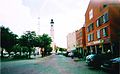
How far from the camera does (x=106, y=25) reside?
4244 centimetres

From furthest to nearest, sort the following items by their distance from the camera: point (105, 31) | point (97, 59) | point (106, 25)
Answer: point (105, 31), point (106, 25), point (97, 59)

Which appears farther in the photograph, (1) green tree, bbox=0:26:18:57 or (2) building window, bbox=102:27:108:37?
(1) green tree, bbox=0:26:18:57

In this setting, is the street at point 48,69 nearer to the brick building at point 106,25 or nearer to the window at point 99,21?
the brick building at point 106,25

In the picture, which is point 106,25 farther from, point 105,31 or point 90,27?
point 90,27

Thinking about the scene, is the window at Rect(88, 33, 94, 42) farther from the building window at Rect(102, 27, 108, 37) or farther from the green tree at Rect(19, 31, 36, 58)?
the green tree at Rect(19, 31, 36, 58)

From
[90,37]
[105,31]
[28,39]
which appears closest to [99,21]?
[105,31]

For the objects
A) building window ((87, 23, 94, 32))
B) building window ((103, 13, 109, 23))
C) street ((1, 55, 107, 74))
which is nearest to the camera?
street ((1, 55, 107, 74))

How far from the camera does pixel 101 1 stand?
155ft

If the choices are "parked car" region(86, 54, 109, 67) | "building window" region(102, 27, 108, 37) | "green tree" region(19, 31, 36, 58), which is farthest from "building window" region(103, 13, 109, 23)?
"parked car" region(86, 54, 109, 67)

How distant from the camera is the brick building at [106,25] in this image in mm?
40812

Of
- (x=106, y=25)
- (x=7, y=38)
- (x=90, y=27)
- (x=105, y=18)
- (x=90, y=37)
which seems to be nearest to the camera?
(x=106, y=25)

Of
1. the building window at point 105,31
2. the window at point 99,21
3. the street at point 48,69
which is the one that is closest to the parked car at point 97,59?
the street at point 48,69

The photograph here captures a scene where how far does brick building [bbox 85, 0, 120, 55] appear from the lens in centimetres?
4081

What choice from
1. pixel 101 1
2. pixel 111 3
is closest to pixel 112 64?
pixel 111 3
